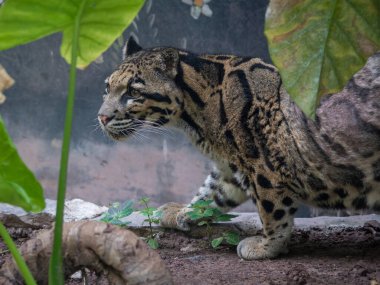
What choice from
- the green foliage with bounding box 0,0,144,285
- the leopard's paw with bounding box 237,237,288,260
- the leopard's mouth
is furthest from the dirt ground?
the green foliage with bounding box 0,0,144,285

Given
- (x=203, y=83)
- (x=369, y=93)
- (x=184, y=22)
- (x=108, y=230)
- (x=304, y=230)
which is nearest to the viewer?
(x=108, y=230)

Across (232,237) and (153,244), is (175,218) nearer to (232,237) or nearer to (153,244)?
(153,244)

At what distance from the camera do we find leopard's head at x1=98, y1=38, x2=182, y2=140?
3600 millimetres

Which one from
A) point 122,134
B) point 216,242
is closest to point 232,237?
point 216,242

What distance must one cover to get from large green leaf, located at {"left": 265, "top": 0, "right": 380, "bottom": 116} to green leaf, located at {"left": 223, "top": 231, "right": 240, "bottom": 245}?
1724 mm

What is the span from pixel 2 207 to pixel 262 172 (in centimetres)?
176

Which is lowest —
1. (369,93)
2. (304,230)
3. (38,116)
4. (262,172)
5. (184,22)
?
(304,230)

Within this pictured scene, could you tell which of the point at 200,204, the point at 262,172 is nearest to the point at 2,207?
the point at 200,204

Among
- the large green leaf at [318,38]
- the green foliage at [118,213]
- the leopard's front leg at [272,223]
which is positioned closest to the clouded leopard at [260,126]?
the leopard's front leg at [272,223]

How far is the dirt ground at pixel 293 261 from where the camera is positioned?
291 centimetres

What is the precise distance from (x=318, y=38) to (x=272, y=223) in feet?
5.32

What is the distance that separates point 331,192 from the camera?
329cm

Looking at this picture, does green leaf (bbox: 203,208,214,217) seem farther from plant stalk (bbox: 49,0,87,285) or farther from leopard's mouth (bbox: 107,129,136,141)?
plant stalk (bbox: 49,0,87,285)

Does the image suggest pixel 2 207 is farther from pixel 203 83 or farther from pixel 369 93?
pixel 369 93
